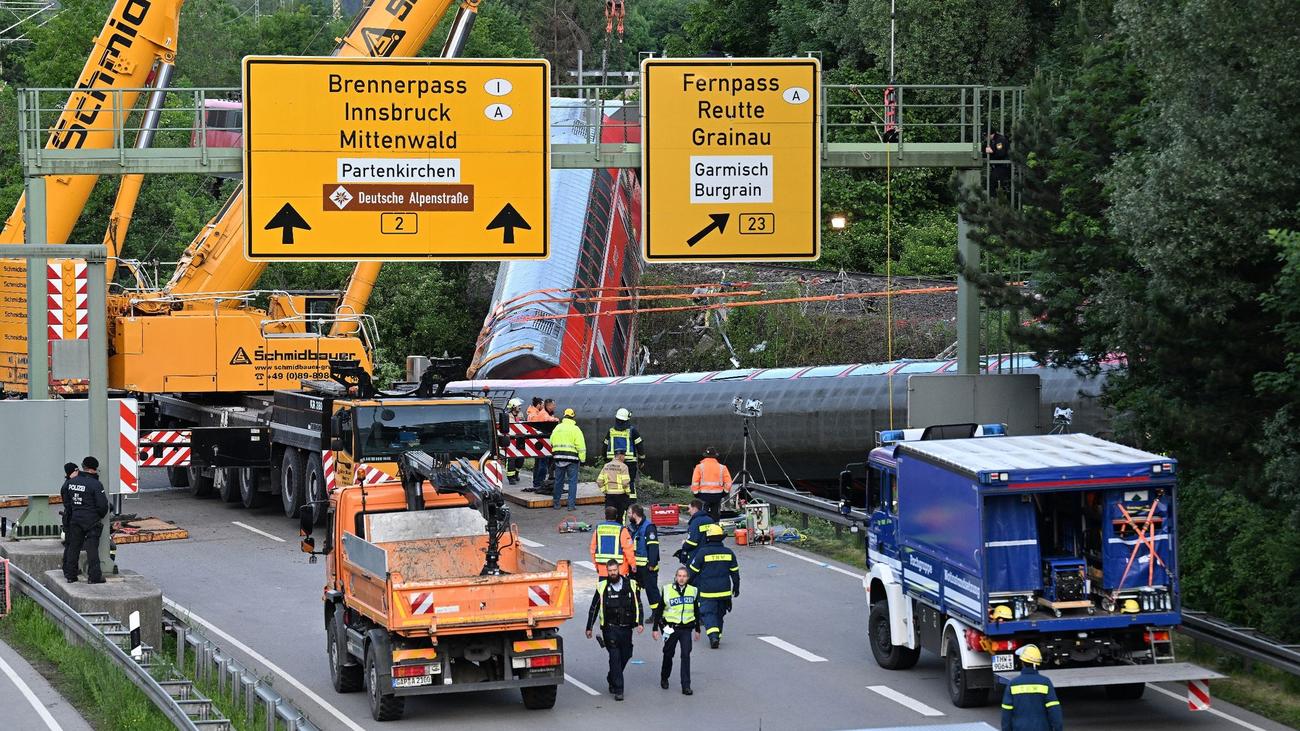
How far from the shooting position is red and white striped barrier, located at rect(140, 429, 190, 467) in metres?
29.6

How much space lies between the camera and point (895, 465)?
60.2 feet

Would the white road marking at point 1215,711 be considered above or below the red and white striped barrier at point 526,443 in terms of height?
below

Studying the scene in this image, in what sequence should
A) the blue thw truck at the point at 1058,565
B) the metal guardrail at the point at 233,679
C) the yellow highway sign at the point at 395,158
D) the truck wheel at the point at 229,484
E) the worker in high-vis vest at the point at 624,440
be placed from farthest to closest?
the truck wheel at the point at 229,484 < the worker in high-vis vest at the point at 624,440 < the yellow highway sign at the point at 395,158 < the blue thw truck at the point at 1058,565 < the metal guardrail at the point at 233,679

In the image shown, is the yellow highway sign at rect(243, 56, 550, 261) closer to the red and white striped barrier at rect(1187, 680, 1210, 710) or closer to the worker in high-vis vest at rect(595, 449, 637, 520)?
the worker in high-vis vest at rect(595, 449, 637, 520)

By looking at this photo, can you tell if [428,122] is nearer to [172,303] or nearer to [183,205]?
[172,303]

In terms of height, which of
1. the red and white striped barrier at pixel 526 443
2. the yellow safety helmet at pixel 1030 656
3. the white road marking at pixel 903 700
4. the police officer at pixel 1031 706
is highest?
the red and white striped barrier at pixel 526 443

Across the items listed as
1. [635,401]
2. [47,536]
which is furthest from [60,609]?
[635,401]

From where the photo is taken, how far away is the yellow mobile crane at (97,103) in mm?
30578

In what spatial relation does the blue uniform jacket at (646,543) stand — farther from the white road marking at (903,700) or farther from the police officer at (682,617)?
the white road marking at (903,700)

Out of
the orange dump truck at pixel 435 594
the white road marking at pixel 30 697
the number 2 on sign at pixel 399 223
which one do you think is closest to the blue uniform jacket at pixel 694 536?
the orange dump truck at pixel 435 594

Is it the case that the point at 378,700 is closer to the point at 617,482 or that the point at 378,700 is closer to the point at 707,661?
the point at 707,661

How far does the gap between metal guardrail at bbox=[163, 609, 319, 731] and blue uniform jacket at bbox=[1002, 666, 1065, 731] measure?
553cm

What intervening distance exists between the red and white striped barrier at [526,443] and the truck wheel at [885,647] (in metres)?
12.1

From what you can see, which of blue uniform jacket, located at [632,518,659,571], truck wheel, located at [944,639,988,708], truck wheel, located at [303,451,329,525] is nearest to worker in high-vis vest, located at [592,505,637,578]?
blue uniform jacket, located at [632,518,659,571]
